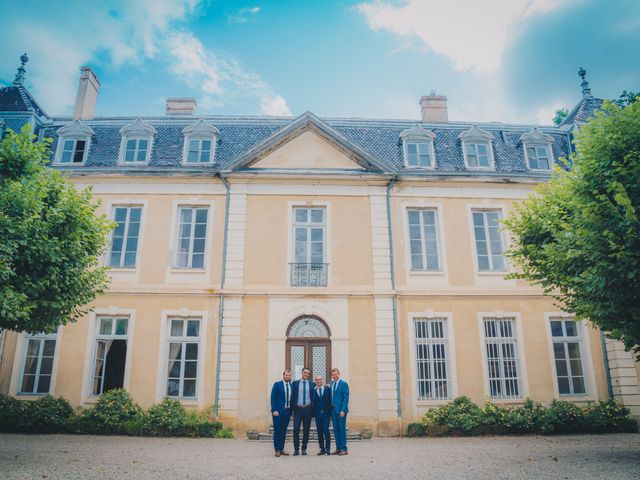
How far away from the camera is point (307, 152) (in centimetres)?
1445

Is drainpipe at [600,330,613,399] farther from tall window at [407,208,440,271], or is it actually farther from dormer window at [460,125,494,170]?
dormer window at [460,125,494,170]

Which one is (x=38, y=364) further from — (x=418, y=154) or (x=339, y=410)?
(x=418, y=154)

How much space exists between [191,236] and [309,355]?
16.4ft

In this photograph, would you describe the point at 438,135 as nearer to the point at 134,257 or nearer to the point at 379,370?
the point at 379,370

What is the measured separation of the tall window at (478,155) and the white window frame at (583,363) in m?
5.13

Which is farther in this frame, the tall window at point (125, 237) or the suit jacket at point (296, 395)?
the tall window at point (125, 237)

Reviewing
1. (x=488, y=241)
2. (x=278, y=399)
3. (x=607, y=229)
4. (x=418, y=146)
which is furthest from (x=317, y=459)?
(x=418, y=146)

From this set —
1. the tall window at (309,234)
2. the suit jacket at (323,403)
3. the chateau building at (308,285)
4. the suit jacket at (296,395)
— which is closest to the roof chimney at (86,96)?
the chateau building at (308,285)

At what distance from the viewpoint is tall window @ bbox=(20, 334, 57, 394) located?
41.5ft

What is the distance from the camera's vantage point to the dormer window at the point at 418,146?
1512cm

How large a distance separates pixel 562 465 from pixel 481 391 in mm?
5005

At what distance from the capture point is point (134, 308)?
13.1 metres

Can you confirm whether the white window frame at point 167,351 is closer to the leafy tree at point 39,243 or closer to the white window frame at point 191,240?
the white window frame at point 191,240

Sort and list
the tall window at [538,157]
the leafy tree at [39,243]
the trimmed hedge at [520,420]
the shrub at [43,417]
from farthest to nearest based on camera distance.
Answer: the tall window at [538,157], the trimmed hedge at [520,420], the shrub at [43,417], the leafy tree at [39,243]
